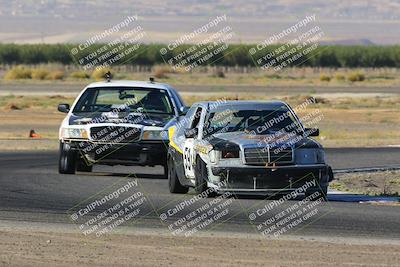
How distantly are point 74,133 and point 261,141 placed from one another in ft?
17.1

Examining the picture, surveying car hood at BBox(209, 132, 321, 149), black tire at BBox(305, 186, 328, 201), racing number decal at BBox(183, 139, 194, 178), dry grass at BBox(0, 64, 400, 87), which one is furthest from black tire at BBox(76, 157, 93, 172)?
dry grass at BBox(0, 64, 400, 87)

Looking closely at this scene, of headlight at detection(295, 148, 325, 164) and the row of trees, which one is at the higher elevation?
headlight at detection(295, 148, 325, 164)

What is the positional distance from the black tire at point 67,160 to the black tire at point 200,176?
14.8 feet

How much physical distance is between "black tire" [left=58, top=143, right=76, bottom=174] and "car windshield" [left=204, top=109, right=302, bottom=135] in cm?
392

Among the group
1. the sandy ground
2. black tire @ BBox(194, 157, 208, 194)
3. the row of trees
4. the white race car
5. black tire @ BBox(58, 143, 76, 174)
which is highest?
the sandy ground

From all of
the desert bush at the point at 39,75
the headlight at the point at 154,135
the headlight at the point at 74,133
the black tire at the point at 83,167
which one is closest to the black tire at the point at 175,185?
the headlight at the point at 154,135

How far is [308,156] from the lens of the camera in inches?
666

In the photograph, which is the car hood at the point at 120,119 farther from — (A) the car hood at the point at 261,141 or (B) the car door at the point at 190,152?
(A) the car hood at the point at 261,141

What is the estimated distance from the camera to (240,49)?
151 metres

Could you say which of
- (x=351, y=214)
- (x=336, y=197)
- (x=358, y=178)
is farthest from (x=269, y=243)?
(x=358, y=178)

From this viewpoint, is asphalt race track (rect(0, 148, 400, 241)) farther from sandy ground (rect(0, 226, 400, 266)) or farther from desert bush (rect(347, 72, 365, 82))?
desert bush (rect(347, 72, 365, 82))

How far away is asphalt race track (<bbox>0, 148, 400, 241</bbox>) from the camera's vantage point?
580 inches

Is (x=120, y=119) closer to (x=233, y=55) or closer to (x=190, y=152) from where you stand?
(x=190, y=152)

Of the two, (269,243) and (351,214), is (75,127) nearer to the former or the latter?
(351,214)
